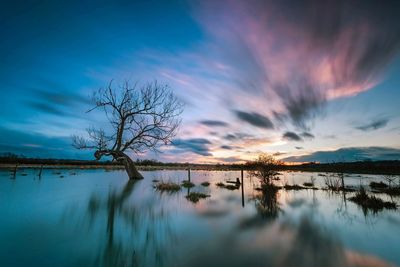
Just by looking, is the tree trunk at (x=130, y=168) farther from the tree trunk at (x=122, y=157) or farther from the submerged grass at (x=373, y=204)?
the submerged grass at (x=373, y=204)

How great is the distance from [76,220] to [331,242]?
355 inches

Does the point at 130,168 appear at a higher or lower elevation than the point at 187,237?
higher

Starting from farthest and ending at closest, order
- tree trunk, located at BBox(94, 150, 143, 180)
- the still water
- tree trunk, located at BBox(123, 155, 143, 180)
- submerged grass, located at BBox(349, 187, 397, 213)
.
Result: tree trunk, located at BBox(123, 155, 143, 180), tree trunk, located at BBox(94, 150, 143, 180), submerged grass, located at BBox(349, 187, 397, 213), the still water

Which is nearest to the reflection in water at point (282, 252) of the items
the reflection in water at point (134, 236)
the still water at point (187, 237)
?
the still water at point (187, 237)

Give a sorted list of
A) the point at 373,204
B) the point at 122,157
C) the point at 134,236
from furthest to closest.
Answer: the point at 122,157 → the point at 373,204 → the point at 134,236

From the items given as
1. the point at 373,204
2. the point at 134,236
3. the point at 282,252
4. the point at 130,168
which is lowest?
the point at 373,204

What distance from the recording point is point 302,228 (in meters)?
7.93

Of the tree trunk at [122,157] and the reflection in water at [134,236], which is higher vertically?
the tree trunk at [122,157]

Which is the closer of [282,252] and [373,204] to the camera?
[282,252]

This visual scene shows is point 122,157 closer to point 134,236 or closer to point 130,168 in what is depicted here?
point 130,168

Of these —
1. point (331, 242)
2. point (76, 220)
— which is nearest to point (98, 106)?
point (76, 220)

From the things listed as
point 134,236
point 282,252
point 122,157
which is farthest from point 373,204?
point 122,157

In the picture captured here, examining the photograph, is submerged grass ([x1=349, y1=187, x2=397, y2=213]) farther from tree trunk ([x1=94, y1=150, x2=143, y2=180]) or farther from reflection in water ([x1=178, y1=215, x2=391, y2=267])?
tree trunk ([x1=94, y1=150, x2=143, y2=180])

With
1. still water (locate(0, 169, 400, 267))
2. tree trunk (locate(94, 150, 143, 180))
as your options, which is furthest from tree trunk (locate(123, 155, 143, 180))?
still water (locate(0, 169, 400, 267))
